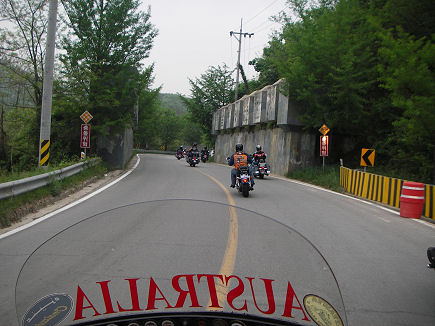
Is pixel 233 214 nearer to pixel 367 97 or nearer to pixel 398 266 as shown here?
pixel 398 266

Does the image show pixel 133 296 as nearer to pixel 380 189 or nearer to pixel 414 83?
pixel 380 189

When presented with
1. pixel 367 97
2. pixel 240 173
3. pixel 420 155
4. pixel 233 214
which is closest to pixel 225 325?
pixel 233 214

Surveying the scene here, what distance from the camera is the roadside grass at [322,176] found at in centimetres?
1839

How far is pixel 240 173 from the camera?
1316 centimetres

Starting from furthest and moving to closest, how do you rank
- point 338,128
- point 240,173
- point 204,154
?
point 204,154
point 338,128
point 240,173

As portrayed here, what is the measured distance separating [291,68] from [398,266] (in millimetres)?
17919

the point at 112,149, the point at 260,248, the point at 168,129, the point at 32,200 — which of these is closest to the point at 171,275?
the point at 260,248

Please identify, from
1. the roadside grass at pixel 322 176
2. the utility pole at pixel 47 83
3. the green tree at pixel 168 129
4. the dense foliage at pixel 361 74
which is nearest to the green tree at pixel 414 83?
the dense foliage at pixel 361 74

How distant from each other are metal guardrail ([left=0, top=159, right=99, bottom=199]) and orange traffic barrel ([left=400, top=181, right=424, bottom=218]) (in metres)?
9.98

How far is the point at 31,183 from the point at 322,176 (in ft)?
47.3

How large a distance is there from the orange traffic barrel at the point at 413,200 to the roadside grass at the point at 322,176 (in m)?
6.29

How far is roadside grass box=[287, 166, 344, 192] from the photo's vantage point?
60.3 ft

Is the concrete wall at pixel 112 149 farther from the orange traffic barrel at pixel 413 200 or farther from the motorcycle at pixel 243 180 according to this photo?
the orange traffic barrel at pixel 413 200

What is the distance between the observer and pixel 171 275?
210 centimetres
